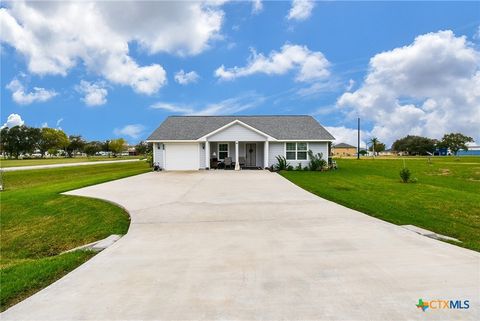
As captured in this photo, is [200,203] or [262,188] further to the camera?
[262,188]

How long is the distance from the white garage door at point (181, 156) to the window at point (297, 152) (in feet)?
25.4

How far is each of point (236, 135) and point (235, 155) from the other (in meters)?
2.26

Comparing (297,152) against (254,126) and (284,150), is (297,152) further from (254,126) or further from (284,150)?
(254,126)

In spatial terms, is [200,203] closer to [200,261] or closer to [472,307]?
[200,261]

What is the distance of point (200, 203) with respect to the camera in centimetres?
836

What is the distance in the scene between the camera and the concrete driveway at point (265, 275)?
2.78 meters

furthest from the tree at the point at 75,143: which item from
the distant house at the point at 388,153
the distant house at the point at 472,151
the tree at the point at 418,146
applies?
the distant house at the point at 472,151

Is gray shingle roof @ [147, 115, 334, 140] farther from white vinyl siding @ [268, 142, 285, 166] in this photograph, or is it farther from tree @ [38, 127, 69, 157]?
tree @ [38, 127, 69, 157]

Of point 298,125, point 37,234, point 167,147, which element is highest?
point 298,125

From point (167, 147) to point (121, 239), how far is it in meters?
16.7

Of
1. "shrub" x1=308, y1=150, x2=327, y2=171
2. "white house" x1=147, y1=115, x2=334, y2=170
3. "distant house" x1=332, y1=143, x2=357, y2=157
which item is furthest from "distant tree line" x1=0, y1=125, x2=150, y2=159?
"distant house" x1=332, y1=143, x2=357, y2=157

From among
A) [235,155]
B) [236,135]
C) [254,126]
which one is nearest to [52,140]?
[235,155]

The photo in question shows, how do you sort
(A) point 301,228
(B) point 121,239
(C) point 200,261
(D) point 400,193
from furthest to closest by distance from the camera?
(D) point 400,193, (A) point 301,228, (B) point 121,239, (C) point 200,261

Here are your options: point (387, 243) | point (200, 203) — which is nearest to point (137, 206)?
point (200, 203)
